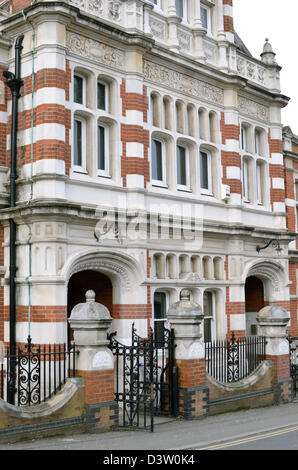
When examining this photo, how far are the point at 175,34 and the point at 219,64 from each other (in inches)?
85.7

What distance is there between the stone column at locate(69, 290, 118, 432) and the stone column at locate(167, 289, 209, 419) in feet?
6.24

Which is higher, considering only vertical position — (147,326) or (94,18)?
(94,18)

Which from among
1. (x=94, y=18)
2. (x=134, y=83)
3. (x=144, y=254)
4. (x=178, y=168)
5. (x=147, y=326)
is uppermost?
(x=94, y=18)

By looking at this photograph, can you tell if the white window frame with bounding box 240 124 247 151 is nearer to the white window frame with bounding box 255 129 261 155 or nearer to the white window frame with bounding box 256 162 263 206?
the white window frame with bounding box 255 129 261 155

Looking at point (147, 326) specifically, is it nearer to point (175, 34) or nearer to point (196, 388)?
point (196, 388)

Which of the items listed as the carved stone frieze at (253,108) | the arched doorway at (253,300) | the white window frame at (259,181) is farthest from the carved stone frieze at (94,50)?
the arched doorway at (253,300)

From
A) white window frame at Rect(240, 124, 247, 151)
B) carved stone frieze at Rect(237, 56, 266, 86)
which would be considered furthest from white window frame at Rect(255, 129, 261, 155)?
carved stone frieze at Rect(237, 56, 266, 86)

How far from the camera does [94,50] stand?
51.3ft

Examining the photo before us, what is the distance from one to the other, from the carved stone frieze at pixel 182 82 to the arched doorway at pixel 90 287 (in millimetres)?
5401

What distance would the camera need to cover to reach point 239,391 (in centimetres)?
1475

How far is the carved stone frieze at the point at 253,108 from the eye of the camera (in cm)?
2025

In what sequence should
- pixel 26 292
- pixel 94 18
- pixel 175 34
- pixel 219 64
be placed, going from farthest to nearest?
pixel 219 64 < pixel 175 34 < pixel 94 18 < pixel 26 292

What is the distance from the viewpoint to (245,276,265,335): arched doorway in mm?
21672
